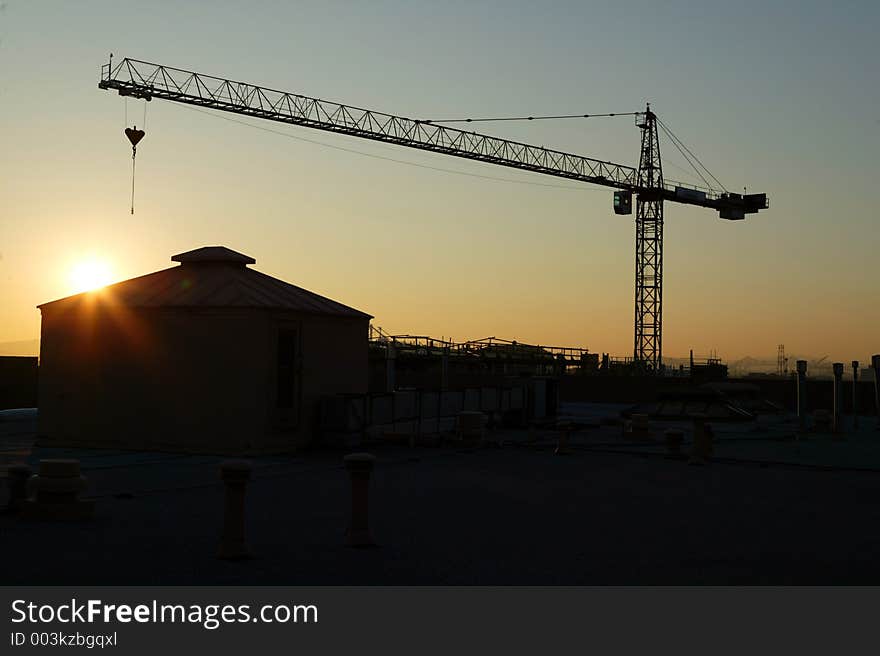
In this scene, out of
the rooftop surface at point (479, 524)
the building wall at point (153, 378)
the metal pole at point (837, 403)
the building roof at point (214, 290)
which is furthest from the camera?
the metal pole at point (837, 403)

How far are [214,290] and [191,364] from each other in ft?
6.48

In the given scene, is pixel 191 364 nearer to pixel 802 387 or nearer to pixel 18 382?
pixel 802 387

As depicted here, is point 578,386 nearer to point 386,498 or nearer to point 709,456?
point 709,456

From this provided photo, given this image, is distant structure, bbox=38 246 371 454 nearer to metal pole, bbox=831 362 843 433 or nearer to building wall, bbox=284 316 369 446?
building wall, bbox=284 316 369 446

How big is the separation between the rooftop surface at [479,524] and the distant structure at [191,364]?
1026mm

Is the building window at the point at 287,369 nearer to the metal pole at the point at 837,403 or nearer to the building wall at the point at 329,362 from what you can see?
the building wall at the point at 329,362

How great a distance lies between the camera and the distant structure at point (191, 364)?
2225 centimetres

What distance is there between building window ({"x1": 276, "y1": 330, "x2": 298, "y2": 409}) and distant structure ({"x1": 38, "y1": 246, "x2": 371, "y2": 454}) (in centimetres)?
3

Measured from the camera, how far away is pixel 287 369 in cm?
2319

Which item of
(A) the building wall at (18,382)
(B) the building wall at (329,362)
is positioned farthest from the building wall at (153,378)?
(A) the building wall at (18,382)

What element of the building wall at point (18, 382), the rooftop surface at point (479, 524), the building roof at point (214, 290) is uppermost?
the building roof at point (214, 290)

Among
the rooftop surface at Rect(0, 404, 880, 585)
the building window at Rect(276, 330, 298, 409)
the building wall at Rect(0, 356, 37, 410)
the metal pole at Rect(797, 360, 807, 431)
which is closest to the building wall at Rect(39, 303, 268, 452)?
the building window at Rect(276, 330, 298, 409)

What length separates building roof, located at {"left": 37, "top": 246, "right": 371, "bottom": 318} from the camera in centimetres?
2294
